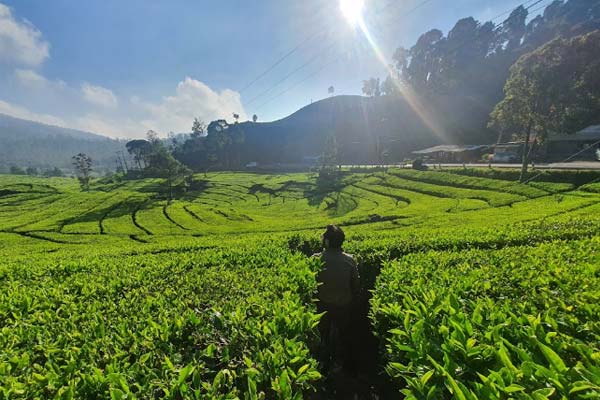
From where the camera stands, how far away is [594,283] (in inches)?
147

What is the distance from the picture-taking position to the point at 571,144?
48562 mm

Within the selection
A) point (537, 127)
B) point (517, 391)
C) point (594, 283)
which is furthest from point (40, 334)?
point (537, 127)

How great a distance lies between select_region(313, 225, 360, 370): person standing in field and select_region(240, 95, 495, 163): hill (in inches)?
2598

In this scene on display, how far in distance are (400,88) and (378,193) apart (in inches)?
3164

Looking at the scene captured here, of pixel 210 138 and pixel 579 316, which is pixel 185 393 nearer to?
pixel 579 316

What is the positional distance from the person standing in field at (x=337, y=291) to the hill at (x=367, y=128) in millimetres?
65991

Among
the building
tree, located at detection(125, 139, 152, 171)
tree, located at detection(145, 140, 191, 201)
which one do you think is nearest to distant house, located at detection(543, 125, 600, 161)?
the building

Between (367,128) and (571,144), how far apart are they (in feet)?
210

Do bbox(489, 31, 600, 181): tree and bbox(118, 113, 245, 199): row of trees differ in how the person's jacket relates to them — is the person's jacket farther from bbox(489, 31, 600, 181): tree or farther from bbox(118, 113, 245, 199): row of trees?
bbox(118, 113, 245, 199): row of trees

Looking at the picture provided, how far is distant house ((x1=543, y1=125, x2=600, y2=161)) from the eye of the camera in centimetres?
4456

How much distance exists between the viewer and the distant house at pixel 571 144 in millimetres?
44562

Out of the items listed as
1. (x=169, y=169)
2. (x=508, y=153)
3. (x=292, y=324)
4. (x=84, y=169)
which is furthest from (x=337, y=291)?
(x=84, y=169)

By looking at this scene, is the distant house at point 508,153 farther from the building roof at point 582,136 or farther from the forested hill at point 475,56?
the forested hill at point 475,56

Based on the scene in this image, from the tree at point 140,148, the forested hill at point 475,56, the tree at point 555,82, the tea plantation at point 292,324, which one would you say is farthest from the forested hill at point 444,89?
the tea plantation at point 292,324
